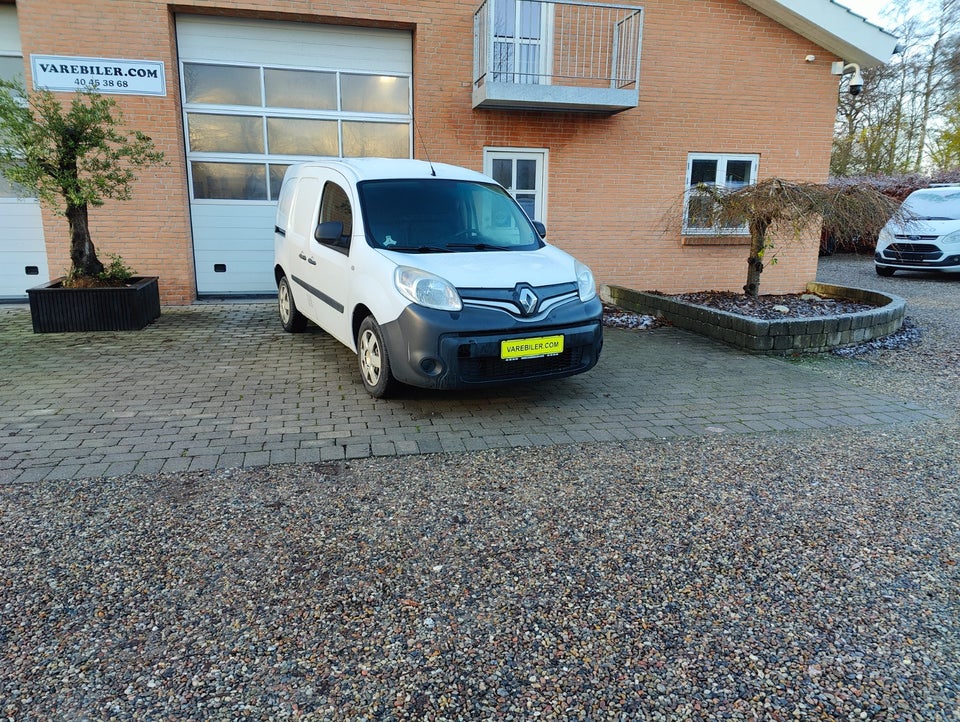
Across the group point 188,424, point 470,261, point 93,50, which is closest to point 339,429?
point 188,424

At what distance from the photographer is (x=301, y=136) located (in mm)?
9891

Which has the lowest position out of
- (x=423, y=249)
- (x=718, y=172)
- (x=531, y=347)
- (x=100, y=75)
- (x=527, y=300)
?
(x=531, y=347)

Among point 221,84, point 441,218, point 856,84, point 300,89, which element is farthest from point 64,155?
point 856,84

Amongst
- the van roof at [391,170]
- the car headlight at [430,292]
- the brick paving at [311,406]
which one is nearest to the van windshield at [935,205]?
the brick paving at [311,406]

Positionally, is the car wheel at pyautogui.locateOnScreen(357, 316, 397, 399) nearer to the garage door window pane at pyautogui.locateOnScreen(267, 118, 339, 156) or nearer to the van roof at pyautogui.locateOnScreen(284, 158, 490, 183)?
the van roof at pyautogui.locateOnScreen(284, 158, 490, 183)

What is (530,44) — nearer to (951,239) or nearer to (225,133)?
(225,133)

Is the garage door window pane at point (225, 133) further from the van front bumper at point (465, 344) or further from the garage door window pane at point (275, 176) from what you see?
the van front bumper at point (465, 344)

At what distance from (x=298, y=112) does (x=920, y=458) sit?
903cm

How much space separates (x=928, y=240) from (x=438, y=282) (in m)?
13.7

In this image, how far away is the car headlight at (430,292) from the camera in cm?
466

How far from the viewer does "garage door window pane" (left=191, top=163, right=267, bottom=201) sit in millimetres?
9734

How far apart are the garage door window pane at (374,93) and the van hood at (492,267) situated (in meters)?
5.80

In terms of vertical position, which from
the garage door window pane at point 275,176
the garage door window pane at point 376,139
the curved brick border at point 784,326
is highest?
the garage door window pane at point 376,139

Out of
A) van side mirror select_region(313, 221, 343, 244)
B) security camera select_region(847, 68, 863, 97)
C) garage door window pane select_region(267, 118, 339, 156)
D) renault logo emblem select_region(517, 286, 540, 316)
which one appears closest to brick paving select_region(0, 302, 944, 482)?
renault logo emblem select_region(517, 286, 540, 316)
